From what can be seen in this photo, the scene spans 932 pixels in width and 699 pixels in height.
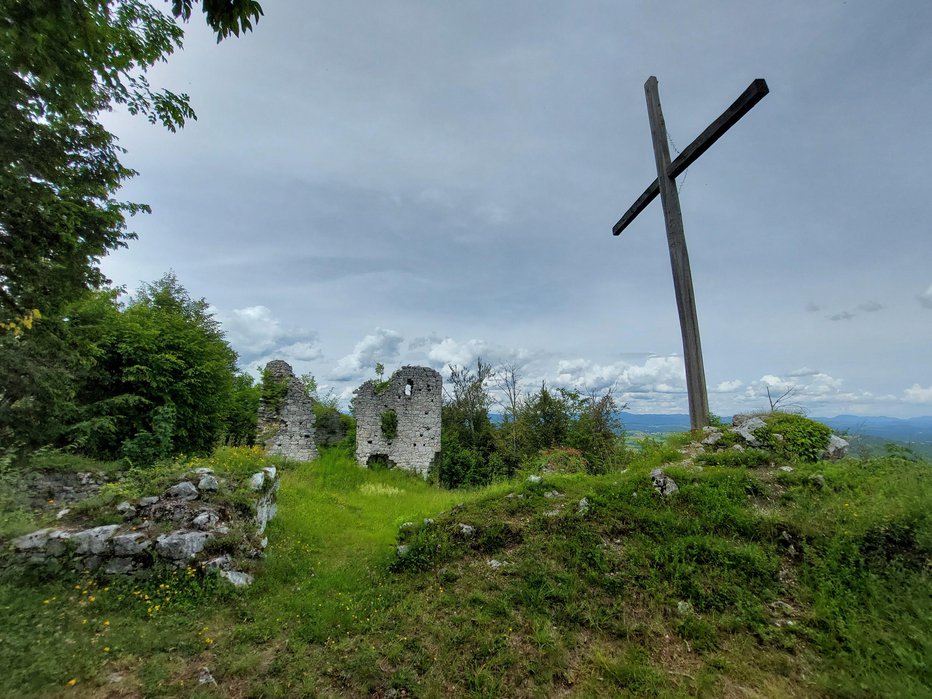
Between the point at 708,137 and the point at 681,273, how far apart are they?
2.17 m

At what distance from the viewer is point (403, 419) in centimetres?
1728

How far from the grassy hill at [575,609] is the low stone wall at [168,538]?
275 millimetres

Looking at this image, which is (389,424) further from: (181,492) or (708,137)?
(708,137)

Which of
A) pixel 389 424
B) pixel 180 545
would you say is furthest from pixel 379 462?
pixel 180 545

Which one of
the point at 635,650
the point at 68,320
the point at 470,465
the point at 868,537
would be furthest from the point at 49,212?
the point at 470,465

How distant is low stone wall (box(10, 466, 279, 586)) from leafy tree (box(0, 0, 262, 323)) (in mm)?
3695

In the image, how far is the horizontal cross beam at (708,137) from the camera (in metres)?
5.36

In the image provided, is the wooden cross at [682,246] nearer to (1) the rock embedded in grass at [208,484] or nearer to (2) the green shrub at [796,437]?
(2) the green shrub at [796,437]

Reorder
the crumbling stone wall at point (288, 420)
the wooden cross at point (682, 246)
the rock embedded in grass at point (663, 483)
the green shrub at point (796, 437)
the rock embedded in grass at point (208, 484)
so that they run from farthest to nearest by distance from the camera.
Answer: the crumbling stone wall at point (288, 420) → the rock embedded in grass at point (208, 484) → the wooden cross at point (682, 246) → the green shrub at point (796, 437) → the rock embedded in grass at point (663, 483)

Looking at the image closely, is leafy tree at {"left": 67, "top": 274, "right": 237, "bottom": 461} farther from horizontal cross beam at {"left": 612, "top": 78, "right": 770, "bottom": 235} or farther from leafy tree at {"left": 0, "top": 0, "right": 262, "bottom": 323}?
horizontal cross beam at {"left": 612, "top": 78, "right": 770, "bottom": 235}

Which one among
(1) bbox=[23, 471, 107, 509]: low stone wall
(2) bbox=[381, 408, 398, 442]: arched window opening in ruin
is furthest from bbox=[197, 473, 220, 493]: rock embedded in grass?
(2) bbox=[381, 408, 398, 442]: arched window opening in ruin

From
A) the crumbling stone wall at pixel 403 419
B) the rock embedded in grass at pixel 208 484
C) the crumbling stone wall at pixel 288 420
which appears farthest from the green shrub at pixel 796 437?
the crumbling stone wall at pixel 288 420

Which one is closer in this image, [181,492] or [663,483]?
[663,483]

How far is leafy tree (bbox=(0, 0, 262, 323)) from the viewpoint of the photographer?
10.2ft
